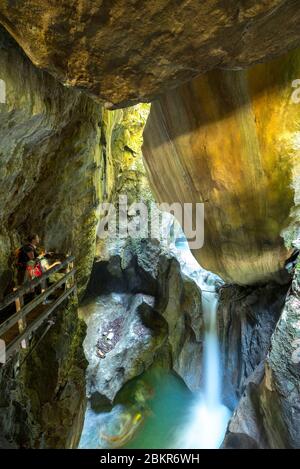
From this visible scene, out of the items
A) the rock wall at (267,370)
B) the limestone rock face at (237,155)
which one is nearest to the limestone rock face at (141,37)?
the limestone rock face at (237,155)

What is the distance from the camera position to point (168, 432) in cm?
1095

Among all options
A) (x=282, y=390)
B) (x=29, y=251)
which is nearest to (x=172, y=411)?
(x=282, y=390)

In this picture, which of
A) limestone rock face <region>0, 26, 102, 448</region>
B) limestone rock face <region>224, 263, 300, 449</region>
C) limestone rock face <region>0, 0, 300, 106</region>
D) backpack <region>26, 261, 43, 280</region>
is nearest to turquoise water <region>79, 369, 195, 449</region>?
limestone rock face <region>0, 26, 102, 448</region>

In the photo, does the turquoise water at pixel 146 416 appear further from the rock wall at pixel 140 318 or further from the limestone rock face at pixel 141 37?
the limestone rock face at pixel 141 37

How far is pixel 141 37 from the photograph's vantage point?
9.92ft

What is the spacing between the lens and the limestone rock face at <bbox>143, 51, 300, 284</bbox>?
4.62m

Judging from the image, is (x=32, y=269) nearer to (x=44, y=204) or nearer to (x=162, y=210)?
(x=44, y=204)

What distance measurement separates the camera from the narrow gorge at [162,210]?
3115 mm

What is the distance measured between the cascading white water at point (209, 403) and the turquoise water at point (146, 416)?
1.13 feet

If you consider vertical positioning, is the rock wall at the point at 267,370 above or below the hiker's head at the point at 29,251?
below

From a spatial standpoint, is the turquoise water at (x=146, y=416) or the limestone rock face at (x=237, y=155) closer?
the limestone rock face at (x=237, y=155)

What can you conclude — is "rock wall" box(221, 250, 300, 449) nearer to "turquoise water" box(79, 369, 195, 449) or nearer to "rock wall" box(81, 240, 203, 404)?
"rock wall" box(81, 240, 203, 404)

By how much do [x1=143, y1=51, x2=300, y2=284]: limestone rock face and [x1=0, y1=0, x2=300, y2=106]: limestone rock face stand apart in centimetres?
94

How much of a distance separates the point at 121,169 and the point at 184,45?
1082cm
